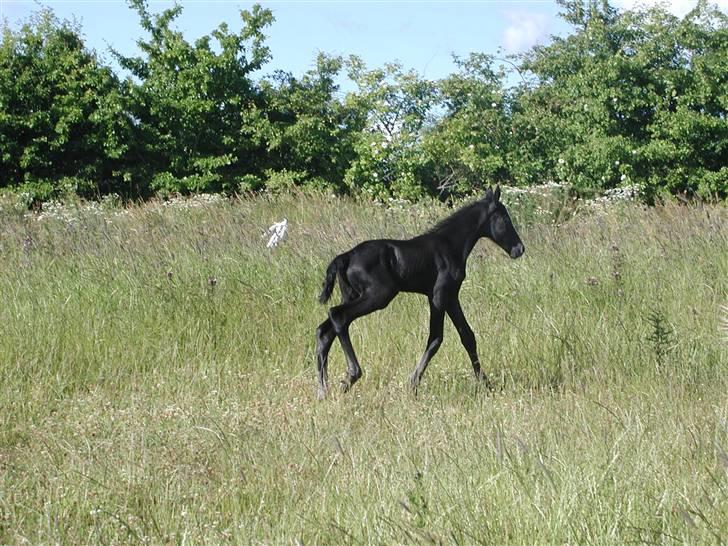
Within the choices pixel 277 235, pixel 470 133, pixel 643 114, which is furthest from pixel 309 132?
pixel 277 235

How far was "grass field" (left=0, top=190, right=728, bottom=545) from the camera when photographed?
4137 mm

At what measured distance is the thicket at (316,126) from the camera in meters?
25.7

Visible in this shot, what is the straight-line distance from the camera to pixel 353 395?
6.72 m

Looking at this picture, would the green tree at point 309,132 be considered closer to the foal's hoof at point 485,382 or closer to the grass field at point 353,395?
the grass field at point 353,395

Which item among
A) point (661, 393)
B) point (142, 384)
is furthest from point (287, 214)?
point (661, 393)

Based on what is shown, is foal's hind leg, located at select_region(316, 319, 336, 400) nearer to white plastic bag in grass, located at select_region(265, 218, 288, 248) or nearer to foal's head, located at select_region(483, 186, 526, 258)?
foal's head, located at select_region(483, 186, 526, 258)

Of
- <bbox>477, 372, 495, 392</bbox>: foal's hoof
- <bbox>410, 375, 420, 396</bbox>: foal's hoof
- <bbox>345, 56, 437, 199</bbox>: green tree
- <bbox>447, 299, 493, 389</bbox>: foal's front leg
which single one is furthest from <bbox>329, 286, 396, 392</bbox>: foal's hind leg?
<bbox>345, 56, 437, 199</bbox>: green tree

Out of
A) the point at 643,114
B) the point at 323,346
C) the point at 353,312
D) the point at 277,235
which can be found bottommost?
the point at 323,346

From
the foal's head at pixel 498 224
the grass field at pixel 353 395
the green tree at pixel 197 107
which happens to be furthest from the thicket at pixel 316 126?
the foal's head at pixel 498 224

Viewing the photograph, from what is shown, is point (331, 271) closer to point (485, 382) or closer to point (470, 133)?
point (485, 382)

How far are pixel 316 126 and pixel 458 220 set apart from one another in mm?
20617

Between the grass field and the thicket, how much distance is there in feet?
44.0

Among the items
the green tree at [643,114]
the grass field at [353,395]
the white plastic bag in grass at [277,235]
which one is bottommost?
the grass field at [353,395]

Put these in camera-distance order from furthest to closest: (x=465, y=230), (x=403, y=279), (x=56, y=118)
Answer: (x=56, y=118)
(x=465, y=230)
(x=403, y=279)
